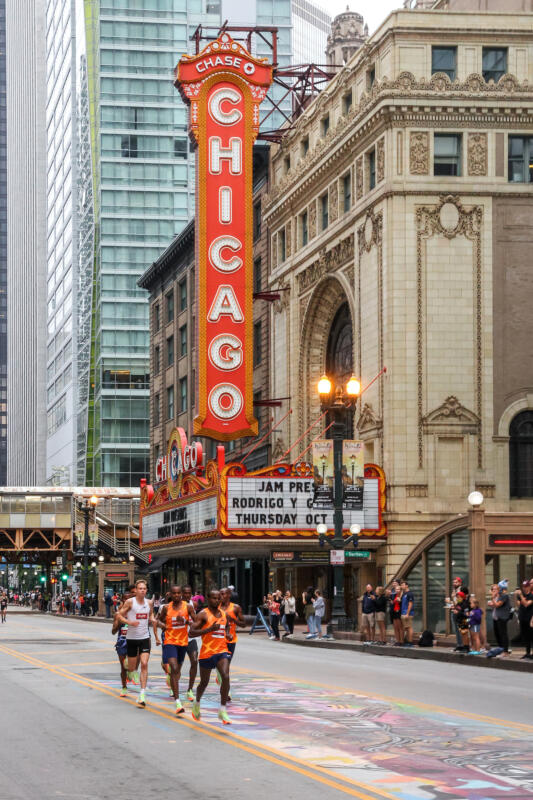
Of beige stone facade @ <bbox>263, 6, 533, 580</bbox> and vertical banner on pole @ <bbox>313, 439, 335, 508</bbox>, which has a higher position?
beige stone facade @ <bbox>263, 6, 533, 580</bbox>

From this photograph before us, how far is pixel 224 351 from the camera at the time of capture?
→ 5988 centimetres

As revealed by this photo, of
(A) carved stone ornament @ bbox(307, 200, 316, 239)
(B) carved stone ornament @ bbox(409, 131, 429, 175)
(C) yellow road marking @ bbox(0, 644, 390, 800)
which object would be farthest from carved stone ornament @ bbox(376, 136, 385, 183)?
(C) yellow road marking @ bbox(0, 644, 390, 800)

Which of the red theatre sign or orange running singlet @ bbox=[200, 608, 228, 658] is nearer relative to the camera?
orange running singlet @ bbox=[200, 608, 228, 658]

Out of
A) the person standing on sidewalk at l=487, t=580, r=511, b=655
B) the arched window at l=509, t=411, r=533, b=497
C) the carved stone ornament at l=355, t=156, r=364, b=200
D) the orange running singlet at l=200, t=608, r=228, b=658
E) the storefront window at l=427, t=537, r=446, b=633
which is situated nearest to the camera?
the orange running singlet at l=200, t=608, r=228, b=658

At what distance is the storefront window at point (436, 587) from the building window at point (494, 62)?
68.9 feet

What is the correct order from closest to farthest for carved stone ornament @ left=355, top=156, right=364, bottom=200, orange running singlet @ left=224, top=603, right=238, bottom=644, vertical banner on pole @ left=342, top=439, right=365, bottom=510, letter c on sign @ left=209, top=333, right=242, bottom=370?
orange running singlet @ left=224, top=603, right=238, bottom=644 → vertical banner on pole @ left=342, top=439, right=365, bottom=510 → carved stone ornament @ left=355, top=156, right=364, bottom=200 → letter c on sign @ left=209, top=333, right=242, bottom=370

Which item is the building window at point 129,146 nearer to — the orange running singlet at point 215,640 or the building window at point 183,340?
the building window at point 183,340

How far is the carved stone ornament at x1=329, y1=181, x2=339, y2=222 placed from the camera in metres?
56.2

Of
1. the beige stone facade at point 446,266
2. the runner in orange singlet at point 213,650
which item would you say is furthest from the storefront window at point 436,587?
the runner in orange singlet at point 213,650

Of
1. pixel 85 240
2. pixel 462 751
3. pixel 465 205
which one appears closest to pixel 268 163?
pixel 465 205

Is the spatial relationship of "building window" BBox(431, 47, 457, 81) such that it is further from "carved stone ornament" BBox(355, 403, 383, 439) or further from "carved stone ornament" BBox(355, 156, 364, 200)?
"carved stone ornament" BBox(355, 403, 383, 439)

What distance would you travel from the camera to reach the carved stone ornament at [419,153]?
163ft

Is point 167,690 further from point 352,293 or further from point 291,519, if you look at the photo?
point 352,293

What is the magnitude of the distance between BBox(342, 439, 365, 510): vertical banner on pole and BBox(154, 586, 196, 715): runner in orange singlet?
20.2 meters
